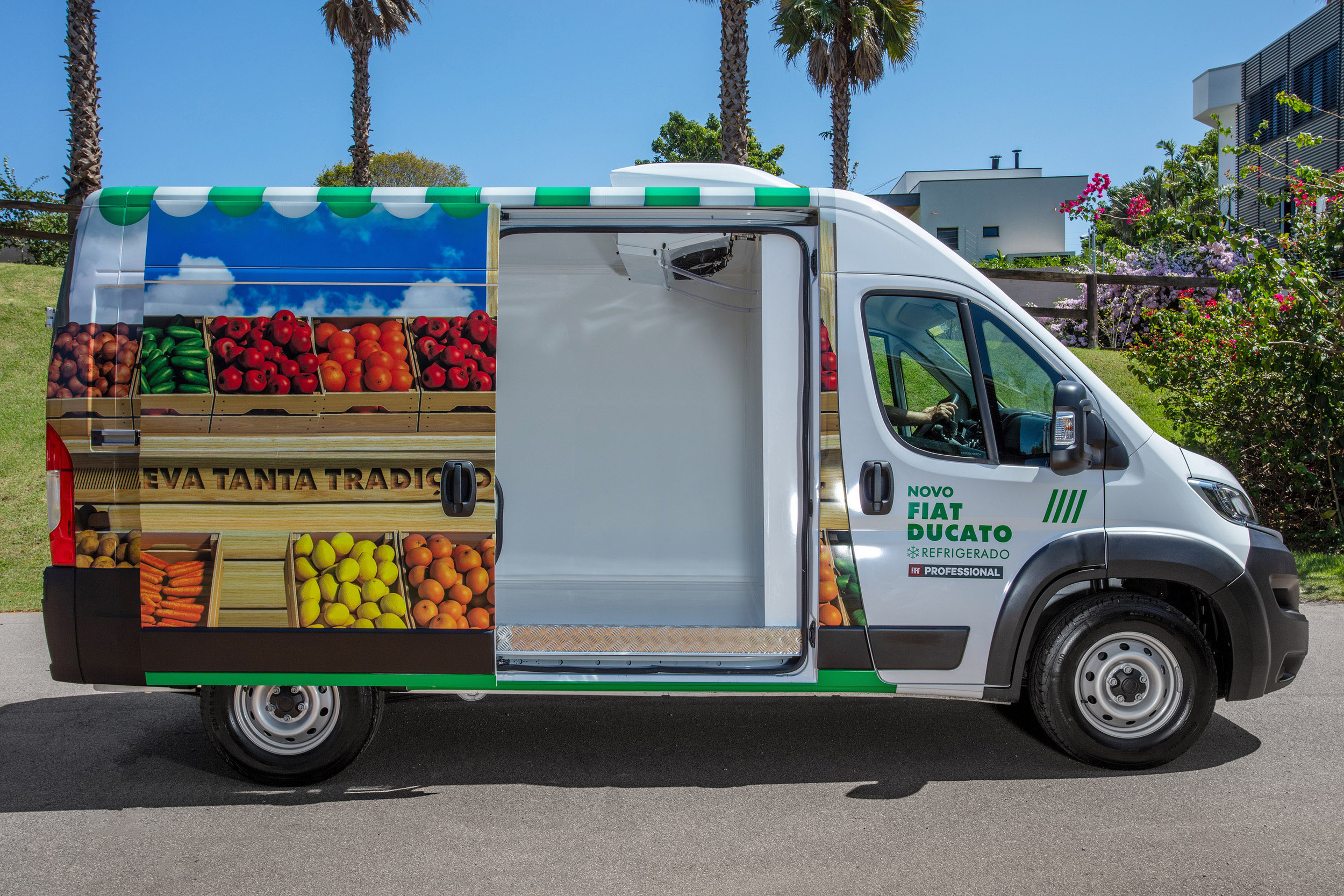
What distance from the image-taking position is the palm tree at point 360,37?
59.1ft

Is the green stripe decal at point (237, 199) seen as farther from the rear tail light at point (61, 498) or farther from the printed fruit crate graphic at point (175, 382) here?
the rear tail light at point (61, 498)

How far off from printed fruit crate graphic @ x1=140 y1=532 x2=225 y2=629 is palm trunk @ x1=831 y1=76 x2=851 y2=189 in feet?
51.6

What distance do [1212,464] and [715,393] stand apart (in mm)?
3130

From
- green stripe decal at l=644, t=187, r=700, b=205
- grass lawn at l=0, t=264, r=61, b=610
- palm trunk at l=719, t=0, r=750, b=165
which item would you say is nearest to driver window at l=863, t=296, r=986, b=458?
green stripe decal at l=644, t=187, r=700, b=205

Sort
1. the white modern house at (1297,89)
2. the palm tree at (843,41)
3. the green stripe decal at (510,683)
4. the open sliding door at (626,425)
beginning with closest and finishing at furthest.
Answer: the green stripe decal at (510,683) → the open sliding door at (626,425) → the palm tree at (843,41) → the white modern house at (1297,89)

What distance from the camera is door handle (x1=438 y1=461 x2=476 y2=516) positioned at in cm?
396

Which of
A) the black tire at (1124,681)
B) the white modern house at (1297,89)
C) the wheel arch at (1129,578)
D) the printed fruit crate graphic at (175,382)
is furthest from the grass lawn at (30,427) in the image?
the white modern house at (1297,89)

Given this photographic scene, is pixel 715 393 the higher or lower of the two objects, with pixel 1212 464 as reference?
higher

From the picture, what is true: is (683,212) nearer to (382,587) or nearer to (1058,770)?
(382,587)

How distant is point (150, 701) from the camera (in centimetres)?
542

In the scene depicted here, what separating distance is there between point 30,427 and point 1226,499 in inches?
484

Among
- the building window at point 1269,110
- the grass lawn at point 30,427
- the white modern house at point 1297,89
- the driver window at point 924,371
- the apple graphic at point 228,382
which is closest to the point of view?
the apple graphic at point 228,382

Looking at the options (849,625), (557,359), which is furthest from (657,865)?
(557,359)

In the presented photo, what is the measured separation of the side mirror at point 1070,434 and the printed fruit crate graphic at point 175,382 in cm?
346
